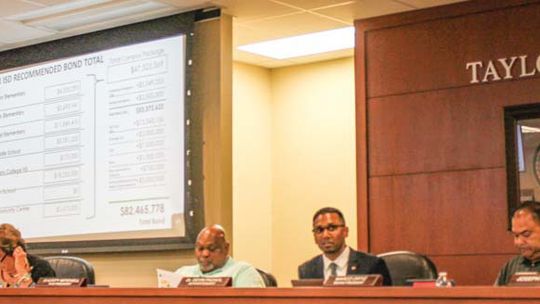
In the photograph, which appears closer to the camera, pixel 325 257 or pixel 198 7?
pixel 325 257

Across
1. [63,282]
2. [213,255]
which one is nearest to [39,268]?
[213,255]

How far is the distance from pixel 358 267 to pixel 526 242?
0.83 m

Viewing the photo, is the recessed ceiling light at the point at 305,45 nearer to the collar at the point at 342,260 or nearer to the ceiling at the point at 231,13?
the ceiling at the point at 231,13

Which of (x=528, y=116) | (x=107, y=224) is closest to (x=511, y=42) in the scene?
(x=528, y=116)

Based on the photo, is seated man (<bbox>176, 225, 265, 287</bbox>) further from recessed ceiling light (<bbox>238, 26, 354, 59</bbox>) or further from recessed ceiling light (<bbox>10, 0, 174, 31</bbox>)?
recessed ceiling light (<bbox>238, 26, 354, 59</bbox>)

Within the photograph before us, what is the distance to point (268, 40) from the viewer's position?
6953 millimetres

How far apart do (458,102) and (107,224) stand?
2.32 meters

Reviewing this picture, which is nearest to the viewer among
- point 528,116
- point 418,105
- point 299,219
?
point 528,116

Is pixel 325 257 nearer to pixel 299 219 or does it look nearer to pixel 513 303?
pixel 513 303

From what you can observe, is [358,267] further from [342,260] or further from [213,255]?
[213,255]

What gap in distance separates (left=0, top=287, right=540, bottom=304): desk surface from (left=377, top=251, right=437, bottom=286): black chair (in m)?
1.38

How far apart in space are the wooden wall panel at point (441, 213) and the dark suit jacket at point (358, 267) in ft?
3.97

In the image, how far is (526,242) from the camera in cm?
405

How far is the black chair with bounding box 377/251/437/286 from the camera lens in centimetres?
429
